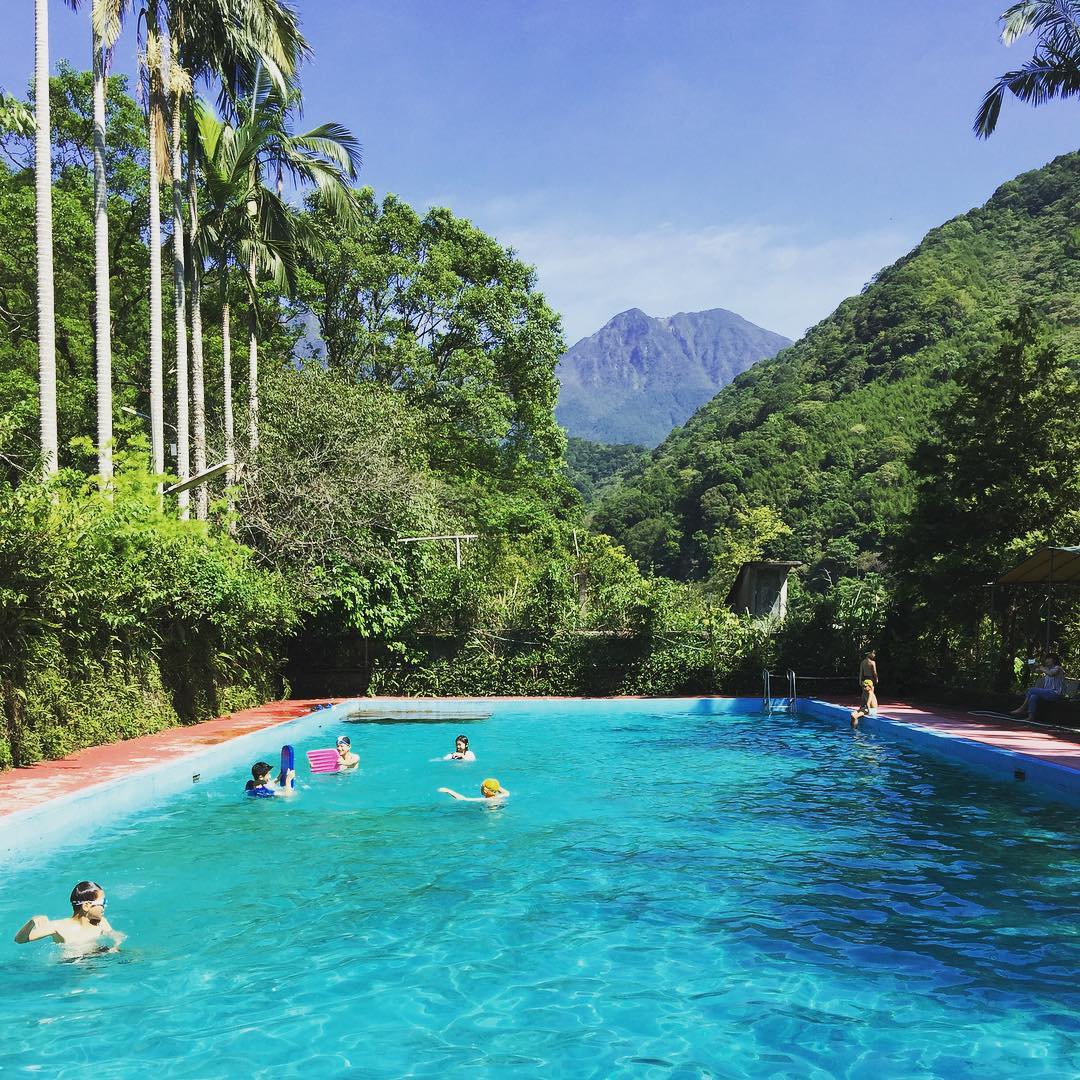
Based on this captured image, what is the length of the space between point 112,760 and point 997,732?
46.0 feet

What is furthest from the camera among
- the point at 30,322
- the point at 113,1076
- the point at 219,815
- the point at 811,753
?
the point at 30,322

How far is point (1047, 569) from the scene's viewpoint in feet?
55.3

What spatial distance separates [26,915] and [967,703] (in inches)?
723

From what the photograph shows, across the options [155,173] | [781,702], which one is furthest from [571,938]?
[155,173]

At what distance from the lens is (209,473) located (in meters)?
17.2

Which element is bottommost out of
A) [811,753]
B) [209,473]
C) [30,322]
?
[811,753]

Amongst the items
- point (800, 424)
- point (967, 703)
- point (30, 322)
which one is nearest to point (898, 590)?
point (967, 703)

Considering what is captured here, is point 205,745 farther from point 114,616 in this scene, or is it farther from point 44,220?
point 44,220

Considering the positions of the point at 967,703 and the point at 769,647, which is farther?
the point at 769,647

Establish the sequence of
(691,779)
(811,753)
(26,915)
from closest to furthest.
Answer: (26,915)
(691,779)
(811,753)

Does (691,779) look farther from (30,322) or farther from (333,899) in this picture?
(30,322)

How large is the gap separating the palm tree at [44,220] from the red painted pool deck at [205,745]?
4699 mm

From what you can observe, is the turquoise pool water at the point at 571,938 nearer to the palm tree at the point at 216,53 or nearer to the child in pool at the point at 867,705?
the child in pool at the point at 867,705

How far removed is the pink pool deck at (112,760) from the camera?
10.9 meters
